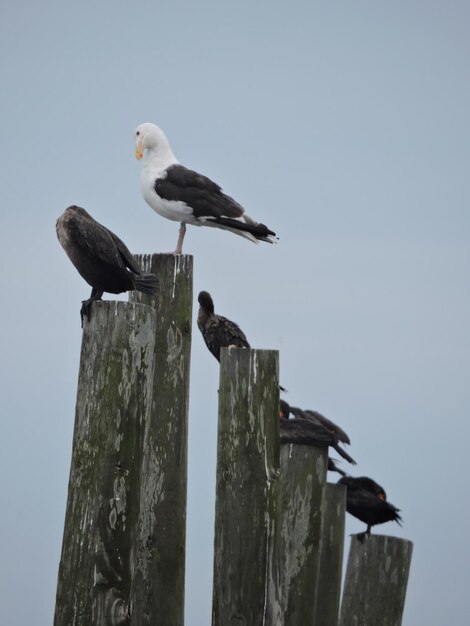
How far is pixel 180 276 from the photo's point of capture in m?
7.47

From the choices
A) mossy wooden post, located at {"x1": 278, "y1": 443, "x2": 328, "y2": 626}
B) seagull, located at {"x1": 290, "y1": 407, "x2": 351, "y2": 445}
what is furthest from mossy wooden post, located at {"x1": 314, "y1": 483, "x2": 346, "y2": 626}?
seagull, located at {"x1": 290, "y1": 407, "x2": 351, "y2": 445}

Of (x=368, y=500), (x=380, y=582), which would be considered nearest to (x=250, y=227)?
(x=368, y=500)

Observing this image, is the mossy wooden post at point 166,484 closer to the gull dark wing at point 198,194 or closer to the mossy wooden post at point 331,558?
the mossy wooden post at point 331,558

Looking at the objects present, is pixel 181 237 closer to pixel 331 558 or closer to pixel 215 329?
pixel 215 329

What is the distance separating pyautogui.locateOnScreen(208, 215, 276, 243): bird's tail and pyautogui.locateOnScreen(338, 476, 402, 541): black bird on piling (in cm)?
237

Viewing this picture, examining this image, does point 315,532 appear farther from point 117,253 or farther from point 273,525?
point 117,253

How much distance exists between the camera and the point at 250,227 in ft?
33.9

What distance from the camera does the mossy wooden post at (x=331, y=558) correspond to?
29.3 ft

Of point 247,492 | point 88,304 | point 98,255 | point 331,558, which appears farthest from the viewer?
point 331,558

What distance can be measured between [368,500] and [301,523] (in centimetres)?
264

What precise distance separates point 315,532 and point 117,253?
8.95 feet

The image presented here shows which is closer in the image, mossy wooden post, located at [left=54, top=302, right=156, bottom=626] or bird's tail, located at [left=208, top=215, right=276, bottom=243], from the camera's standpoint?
mossy wooden post, located at [left=54, top=302, right=156, bottom=626]

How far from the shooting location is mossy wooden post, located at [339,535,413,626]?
29.5 feet

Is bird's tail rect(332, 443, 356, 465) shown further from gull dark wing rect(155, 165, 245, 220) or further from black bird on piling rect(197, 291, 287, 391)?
gull dark wing rect(155, 165, 245, 220)
